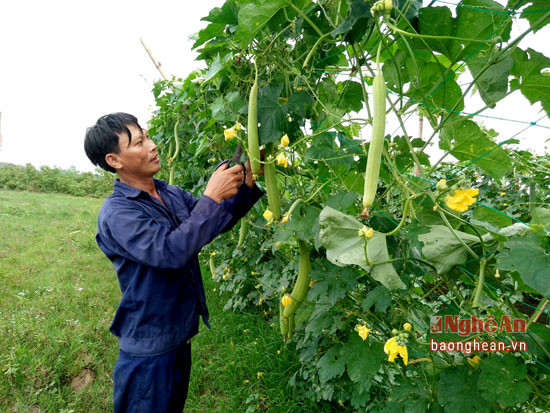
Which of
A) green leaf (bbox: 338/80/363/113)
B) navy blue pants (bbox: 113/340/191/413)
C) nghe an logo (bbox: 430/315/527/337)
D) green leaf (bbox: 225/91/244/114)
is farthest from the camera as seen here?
navy blue pants (bbox: 113/340/191/413)

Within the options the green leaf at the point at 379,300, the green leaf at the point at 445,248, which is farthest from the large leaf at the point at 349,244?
the green leaf at the point at 379,300

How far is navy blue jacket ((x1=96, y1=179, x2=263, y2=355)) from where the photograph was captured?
4.48 feet

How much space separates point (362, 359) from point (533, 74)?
1.03 meters

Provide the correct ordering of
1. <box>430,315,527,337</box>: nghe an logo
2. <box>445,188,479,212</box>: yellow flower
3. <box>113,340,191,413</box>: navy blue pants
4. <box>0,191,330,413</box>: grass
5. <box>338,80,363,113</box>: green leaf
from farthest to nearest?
1. <box>0,191,330,413</box>: grass
2. <box>113,340,191,413</box>: navy blue pants
3. <box>338,80,363,113</box>: green leaf
4. <box>430,315,527,337</box>: nghe an logo
5. <box>445,188,479,212</box>: yellow flower

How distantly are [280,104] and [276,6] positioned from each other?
347mm

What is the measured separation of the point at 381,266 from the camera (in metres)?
0.97

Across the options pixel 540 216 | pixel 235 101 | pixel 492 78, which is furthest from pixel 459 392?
pixel 235 101

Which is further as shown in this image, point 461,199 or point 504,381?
point 504,381

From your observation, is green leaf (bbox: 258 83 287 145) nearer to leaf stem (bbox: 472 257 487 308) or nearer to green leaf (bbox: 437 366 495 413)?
leaf stem (bbox: 472 257 487 308)

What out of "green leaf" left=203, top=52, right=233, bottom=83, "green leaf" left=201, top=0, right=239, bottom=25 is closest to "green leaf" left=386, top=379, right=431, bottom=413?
"green leaf" left=203, top=52, right=233, bottom=83

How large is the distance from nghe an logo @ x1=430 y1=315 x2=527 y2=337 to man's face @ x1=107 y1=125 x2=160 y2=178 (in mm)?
1331

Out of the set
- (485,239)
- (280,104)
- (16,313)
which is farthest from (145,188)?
(16,313)

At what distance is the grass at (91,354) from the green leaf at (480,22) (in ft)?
6.37

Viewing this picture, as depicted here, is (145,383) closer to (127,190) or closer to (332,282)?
(127,190)
